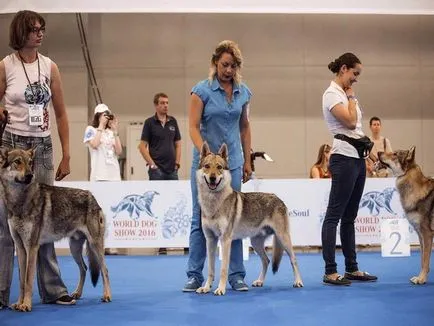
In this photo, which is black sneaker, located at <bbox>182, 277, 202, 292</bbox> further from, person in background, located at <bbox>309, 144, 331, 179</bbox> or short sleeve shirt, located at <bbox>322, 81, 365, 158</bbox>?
person in background, located at <bbox>309, 144, 331, 179</bbox>

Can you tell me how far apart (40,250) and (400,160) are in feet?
9.74

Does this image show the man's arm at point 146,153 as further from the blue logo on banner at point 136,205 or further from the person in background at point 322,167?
the person in background at point 322,167

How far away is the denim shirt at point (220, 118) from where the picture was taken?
457 centimetres

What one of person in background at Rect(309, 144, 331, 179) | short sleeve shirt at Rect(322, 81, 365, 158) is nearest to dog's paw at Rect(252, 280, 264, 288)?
short sleeve shirt at Rect(322, 81, 365, 158)

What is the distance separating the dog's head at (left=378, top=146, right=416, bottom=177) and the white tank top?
2.87m

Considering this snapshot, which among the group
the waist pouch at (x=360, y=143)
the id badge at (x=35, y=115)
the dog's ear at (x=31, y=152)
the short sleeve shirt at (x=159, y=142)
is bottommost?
the dog's ear at (x=31, y=152)

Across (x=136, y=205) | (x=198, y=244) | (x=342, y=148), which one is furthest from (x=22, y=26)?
(x=136, y=205)

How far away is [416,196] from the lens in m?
5.15

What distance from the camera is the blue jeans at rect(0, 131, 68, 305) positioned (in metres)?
3.83

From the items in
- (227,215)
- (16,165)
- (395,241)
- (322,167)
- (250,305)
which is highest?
(322,167)

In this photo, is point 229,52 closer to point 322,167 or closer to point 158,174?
point 158,174
